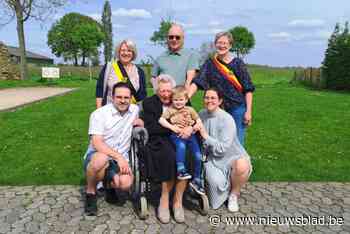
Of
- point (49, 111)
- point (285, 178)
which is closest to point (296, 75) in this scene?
point (49, 111)

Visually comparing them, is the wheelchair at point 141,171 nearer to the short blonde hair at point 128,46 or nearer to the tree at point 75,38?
the short blonde hair at point 128,46

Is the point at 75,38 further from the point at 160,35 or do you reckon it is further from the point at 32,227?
the point at 32,227

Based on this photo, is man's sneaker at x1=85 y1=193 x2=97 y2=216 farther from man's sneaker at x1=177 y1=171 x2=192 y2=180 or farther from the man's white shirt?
man's sneaker at x1=177 y1=171 x2=192 y2=180

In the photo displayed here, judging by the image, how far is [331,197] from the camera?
4.70m

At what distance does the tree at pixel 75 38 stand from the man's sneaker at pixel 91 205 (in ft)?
182

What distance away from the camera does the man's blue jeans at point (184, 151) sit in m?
3.97

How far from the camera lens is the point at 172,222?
13.0 feet

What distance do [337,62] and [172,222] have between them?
879 inches

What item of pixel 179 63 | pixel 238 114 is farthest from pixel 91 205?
pixel 238 114

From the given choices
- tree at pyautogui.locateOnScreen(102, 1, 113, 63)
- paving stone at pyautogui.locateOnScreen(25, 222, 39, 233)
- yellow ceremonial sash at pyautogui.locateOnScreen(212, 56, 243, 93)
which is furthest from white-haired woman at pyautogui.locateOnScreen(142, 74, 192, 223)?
tree at pyautogui.locateOnScreen(102, 1, 113, 63)

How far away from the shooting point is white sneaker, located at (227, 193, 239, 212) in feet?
13.9

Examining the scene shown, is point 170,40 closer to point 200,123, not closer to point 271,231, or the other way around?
point 200,123

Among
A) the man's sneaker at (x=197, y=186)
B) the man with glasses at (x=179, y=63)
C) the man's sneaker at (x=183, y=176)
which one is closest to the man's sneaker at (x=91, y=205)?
the man's sneaker at (x=183, y=176)

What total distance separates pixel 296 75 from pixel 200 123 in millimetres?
31077
